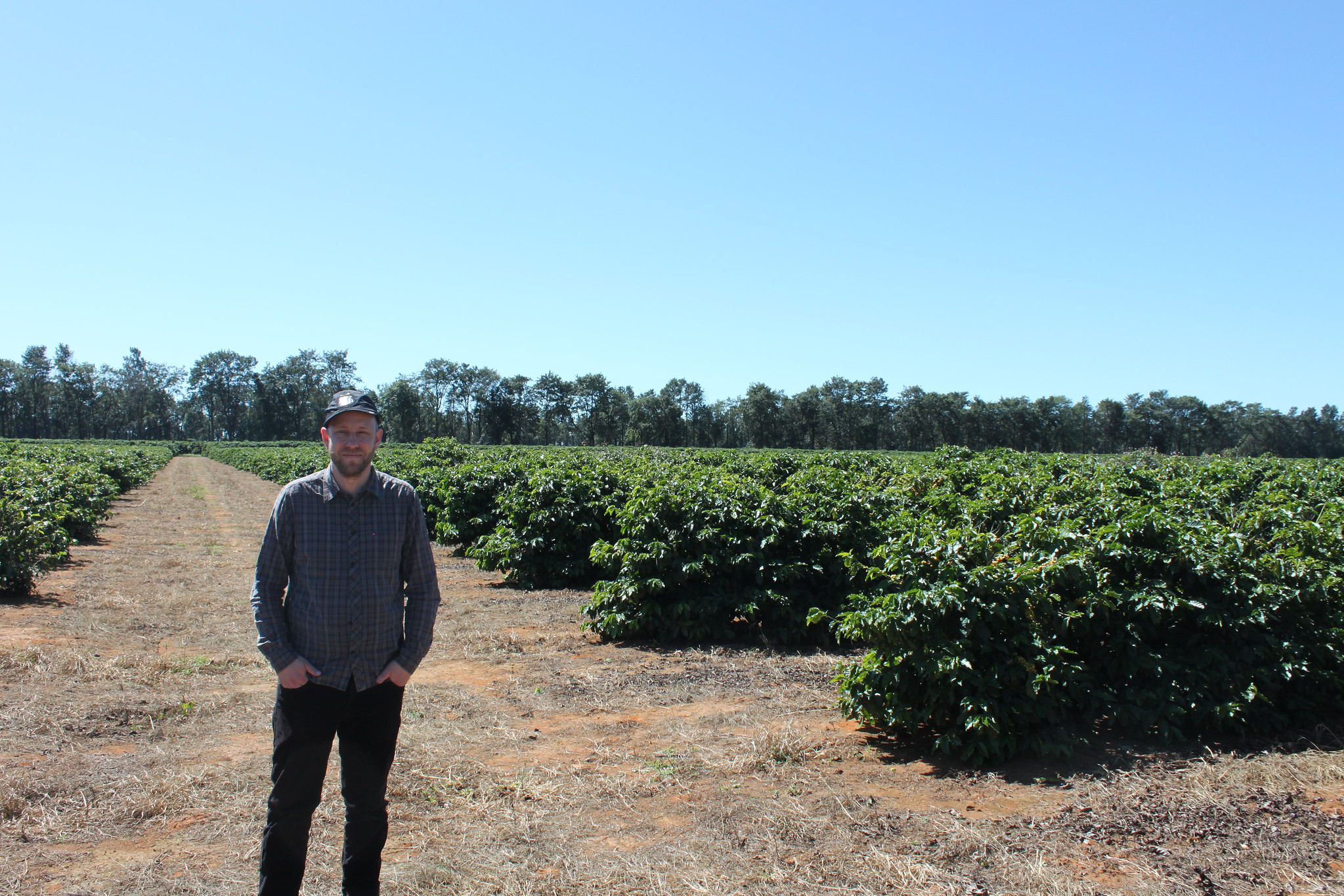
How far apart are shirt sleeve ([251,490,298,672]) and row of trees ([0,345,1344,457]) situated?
103736 millimetres

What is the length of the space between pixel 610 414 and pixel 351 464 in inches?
4514

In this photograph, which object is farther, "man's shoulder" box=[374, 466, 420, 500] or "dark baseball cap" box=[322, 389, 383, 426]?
"man's shoulder" box=[374, 466, 420, 500]

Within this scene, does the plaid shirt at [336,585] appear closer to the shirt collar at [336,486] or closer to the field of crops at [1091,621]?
the shirt collar at [336,486]

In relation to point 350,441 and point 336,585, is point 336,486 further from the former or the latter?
point 336,585

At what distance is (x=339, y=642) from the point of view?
3.09 m

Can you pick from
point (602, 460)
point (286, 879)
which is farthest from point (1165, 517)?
point (602, 460)

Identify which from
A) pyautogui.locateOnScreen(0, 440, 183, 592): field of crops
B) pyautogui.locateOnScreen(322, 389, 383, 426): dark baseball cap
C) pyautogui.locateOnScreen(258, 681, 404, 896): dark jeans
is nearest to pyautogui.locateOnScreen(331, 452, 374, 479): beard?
pyautogui.locateOnScreen(322, 389, 383, 426): dark baseball cap

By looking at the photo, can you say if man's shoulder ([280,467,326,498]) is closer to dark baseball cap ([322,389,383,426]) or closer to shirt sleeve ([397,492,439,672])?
dark baseball cap ([322,389,383,426])

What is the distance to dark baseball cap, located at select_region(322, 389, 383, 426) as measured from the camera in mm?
3145

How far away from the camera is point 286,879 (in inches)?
122

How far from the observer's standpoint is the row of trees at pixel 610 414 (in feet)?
366

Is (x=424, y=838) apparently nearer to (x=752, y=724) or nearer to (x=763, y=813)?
(x=763, y=813)

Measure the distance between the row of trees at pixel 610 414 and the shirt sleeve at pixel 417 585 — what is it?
104m

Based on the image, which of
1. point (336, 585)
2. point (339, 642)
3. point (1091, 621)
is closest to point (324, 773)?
point (339, 642)
